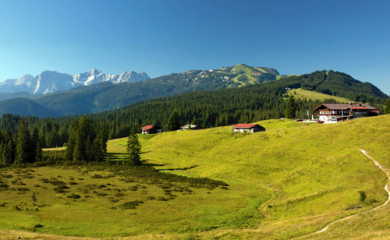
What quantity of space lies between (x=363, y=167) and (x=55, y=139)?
199 metres

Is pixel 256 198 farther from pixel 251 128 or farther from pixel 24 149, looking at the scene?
pixel 24 149

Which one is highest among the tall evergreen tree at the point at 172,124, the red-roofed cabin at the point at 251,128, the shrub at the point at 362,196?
the tall evergreen tree at the point at 172,124

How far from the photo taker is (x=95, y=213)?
3136 cm

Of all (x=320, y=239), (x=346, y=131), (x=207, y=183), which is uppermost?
(x=346, y=131)

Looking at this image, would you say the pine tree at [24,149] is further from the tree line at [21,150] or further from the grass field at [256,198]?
the grass field at [256,198]

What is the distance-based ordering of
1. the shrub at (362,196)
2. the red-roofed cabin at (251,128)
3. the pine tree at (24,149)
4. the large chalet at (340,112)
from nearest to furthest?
1. the shrub at (362,196)
2. the pine tree at (24,149)
3. the large chalet at (340,112)
4. the red-roofed cabin at (251,128)

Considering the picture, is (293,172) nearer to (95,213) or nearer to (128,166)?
(95,213)

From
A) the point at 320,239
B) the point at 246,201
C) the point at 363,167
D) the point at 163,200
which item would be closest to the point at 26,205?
the point at 163,200

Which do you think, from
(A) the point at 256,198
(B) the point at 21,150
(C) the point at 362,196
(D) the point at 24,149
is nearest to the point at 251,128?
(A) the point at 256,198

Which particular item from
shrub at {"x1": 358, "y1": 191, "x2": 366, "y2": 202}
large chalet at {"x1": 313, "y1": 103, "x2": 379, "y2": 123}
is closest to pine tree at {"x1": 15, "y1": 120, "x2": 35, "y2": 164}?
shrub at {"x1": 358, "y1": 191, "x2": 366, "y2": 202}

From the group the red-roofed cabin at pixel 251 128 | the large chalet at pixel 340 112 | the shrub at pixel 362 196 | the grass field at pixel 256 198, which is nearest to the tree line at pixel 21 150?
the grass field at pixel 256 198

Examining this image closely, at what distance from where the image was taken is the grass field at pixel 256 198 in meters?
25.4

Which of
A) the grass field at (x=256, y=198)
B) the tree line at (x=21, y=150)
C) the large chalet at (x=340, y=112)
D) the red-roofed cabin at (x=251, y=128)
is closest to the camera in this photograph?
the grass field at (x=256, y=198)

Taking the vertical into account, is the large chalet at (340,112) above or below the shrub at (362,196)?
above
